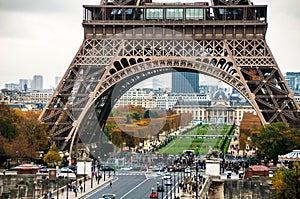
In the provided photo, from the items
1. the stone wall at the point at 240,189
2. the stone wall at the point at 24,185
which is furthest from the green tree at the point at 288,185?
the stone wall at the point at 24,185

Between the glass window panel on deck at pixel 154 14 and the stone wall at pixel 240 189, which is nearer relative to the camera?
the stone wall at pixel 240 189

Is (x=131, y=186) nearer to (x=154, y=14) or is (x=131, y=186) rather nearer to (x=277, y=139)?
(x=277, y=139)

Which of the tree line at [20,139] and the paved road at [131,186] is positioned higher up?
the tree line at [20,139]

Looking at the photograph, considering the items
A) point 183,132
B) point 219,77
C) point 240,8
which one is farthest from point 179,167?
point 183,132

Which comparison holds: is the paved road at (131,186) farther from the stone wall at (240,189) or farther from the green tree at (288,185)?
the green tree at (288,185)

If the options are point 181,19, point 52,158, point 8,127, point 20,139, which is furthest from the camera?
point 181,19

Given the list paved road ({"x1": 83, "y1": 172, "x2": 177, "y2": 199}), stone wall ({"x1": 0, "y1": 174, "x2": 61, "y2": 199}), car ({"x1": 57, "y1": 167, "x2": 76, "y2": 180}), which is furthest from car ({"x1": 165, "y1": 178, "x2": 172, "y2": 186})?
stone wall ({"x1": 0, "y1": 174, "x2": 61, "y2": 199})

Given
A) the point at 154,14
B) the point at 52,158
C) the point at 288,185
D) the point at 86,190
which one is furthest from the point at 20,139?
the point at 288,185
